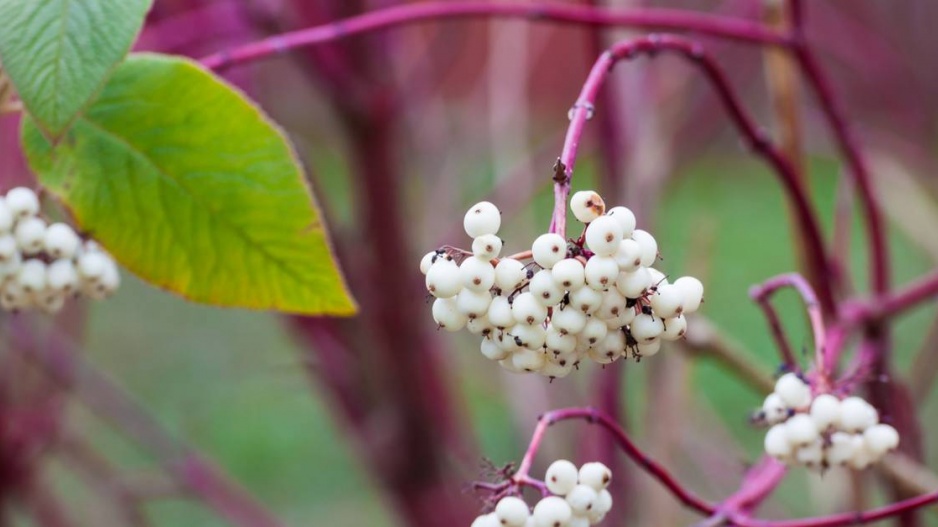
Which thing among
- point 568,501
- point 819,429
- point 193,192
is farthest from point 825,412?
point 193,192

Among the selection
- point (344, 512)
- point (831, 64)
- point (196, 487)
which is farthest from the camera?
point (831, 64)

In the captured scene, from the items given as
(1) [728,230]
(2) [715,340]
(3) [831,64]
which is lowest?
(2) [715,340]

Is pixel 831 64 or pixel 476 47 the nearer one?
pixel 476 47

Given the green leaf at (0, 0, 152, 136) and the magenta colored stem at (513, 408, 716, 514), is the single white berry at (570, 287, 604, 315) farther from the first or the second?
the green leaf at (0, 0, 152, 136)

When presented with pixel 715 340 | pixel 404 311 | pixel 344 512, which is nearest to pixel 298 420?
pixel 344 512

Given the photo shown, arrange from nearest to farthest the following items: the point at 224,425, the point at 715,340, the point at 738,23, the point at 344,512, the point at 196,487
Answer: the point at 738,23 → the point at 715,340 → the point at 196,487 → the point at 344,512 → the point at 224,425

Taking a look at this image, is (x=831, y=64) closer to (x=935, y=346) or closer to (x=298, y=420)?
(x=298, y=420)

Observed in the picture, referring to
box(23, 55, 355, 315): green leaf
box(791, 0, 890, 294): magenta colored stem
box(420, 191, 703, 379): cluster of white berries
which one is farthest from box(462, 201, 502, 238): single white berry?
box(791, 0, 890, 294): magenta colored stem
